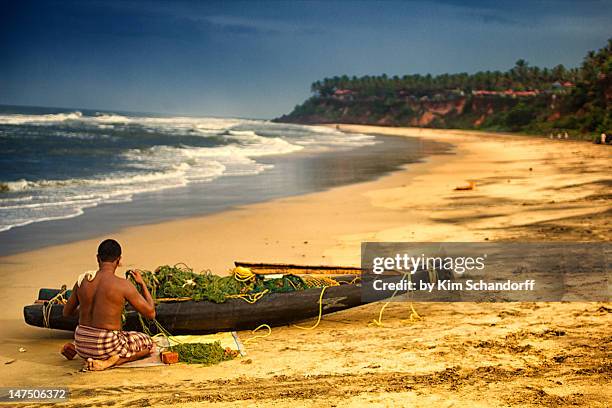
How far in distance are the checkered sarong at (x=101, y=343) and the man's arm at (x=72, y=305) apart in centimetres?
26

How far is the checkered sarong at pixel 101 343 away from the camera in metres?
6.23

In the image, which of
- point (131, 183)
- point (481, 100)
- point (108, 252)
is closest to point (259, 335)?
point (108, 252)

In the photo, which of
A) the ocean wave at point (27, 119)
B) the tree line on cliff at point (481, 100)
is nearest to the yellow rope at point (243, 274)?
the tree line on cliff at point (481, 100)

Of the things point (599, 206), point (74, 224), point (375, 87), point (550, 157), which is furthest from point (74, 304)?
point (375, 87)

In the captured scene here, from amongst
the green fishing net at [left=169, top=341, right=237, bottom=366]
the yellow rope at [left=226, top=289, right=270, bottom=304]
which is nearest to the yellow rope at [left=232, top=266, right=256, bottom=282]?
the yellow rope at [left=226, top=289, right=270, bottom=304]

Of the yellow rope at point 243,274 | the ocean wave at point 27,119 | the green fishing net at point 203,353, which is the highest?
the ocean wave at point 27,119

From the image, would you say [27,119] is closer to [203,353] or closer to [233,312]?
[233,312]

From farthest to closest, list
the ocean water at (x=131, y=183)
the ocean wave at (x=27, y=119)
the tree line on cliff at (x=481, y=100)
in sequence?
the ocean wave at (x=27, y=119)
the tree line on cliff at (x=481, y=100)
the ocean water at (x=131, y=183)

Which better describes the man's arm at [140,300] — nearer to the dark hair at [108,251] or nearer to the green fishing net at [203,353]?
the dark hair at [108,251]

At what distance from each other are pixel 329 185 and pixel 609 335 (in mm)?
15778

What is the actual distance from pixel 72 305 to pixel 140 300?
2.32 ft

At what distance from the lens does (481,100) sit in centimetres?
10219

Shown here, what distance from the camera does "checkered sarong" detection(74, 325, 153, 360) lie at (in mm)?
6227

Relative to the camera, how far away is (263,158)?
36594mm
